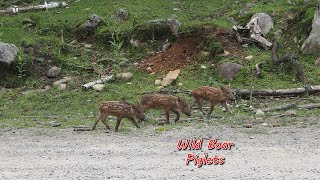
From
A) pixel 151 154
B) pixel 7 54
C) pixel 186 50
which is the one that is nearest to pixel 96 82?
pixel 7 54

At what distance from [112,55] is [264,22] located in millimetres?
4680

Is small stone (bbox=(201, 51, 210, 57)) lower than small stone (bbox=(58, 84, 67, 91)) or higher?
higher

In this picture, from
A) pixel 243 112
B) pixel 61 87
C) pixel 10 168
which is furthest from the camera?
pixel 61 87

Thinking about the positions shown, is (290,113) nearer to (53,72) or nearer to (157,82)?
(157,82)

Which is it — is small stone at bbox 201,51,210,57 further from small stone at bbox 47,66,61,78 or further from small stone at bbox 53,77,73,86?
small stone at bbox 47,66,61,78

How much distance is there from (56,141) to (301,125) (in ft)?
15.3

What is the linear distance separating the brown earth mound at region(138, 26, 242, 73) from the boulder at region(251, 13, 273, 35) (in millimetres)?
1076

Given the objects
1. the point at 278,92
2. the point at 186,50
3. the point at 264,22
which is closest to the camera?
the point at 278,92

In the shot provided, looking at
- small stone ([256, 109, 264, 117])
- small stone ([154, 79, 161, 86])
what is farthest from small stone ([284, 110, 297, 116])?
small stone ([154, 79, 161, 86])

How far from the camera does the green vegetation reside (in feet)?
48.4

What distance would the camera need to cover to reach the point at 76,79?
55.7ft

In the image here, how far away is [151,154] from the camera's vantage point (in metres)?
9.64

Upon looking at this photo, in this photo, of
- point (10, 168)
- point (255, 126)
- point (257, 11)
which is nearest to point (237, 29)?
point (257, 11)

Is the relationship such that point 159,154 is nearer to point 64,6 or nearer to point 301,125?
point 301,125
